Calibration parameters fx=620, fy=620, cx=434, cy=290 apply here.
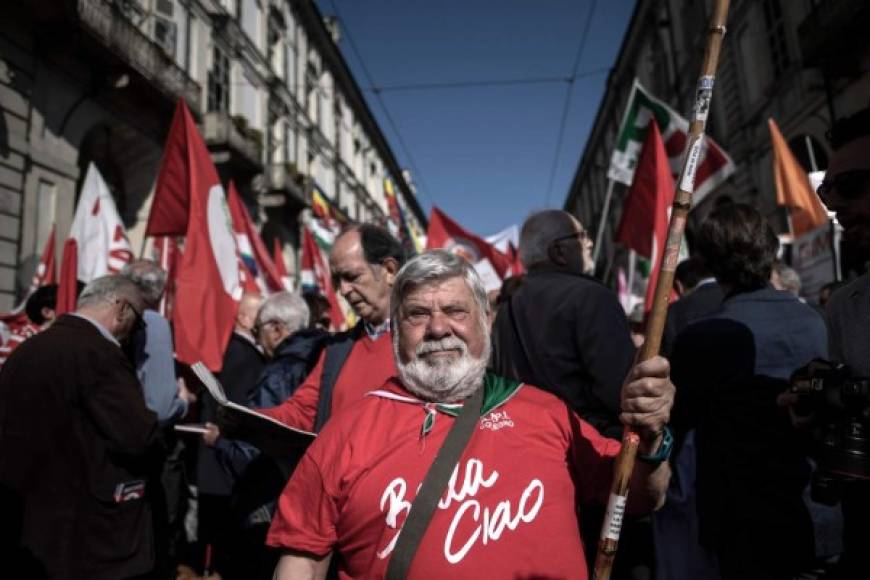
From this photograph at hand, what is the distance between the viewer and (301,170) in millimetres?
23141

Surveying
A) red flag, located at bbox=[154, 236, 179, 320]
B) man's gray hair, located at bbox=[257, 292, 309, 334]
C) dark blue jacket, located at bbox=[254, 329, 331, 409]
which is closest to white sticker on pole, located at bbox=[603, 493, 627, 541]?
dark blue jacket, located at bbox=[254, 329, 331, 409]

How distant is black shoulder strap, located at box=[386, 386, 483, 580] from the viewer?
1.50 m

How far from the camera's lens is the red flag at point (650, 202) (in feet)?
18.0

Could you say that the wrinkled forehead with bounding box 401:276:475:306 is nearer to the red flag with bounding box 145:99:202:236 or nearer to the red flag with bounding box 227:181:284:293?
the red flag with bounding box 145:99:202:236

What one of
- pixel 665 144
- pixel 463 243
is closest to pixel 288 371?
pixel 665 144

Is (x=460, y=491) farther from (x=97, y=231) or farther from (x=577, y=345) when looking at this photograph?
(x=97, y=231)

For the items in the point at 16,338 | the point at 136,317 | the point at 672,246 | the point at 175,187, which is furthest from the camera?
the point at 175,187

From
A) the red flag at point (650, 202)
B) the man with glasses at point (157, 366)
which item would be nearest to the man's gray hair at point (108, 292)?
the man with glasses at point (157, 366)

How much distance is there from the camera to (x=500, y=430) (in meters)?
1.68

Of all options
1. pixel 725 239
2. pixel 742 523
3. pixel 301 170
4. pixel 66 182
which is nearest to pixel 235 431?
pixel 742 523

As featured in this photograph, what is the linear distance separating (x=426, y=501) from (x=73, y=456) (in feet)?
6.56

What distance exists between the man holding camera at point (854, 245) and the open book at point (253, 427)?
5.25 ft

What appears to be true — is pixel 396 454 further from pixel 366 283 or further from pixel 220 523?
pixel 220 523

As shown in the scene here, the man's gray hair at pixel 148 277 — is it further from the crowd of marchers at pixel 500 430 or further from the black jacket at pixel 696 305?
the black jacket at pixel 696 305
